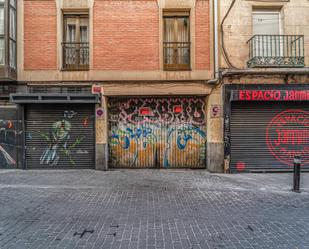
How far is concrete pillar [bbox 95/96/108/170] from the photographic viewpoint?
903cm

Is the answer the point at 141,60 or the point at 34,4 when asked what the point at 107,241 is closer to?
the point at 141,60

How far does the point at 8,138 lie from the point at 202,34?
29.4 ft

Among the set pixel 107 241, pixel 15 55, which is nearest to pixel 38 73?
pixel 15 55

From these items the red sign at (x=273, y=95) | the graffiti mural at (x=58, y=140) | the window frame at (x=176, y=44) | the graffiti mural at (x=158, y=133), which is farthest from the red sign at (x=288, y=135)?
the graffiti mural at (x=58, y=140)

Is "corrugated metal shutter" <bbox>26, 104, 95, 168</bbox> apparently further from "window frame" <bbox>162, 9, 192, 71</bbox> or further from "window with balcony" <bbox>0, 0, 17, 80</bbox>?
"window frame" <bbox>162, 9, 192, 71</bbox>

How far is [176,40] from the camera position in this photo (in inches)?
367

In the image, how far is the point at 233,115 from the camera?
355 inches

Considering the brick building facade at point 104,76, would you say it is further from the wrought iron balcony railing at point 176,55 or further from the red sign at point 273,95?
the red sign at point 273,95

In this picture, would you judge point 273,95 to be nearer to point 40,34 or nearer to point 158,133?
point 158,133

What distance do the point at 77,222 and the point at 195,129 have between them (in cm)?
622

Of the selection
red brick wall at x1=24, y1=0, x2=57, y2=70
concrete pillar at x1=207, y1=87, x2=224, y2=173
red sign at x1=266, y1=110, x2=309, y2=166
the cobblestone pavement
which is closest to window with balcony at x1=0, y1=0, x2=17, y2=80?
red brick wall at x1=24, y1=0, x2=57, y2=70

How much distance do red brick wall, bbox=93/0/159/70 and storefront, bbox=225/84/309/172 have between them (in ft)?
13.3

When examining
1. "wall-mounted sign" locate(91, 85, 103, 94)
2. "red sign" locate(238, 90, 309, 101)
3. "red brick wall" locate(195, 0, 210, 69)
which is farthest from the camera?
"red brick wall" locate(195, 0, 210, 69)

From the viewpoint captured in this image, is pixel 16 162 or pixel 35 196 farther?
pixel 16 162
